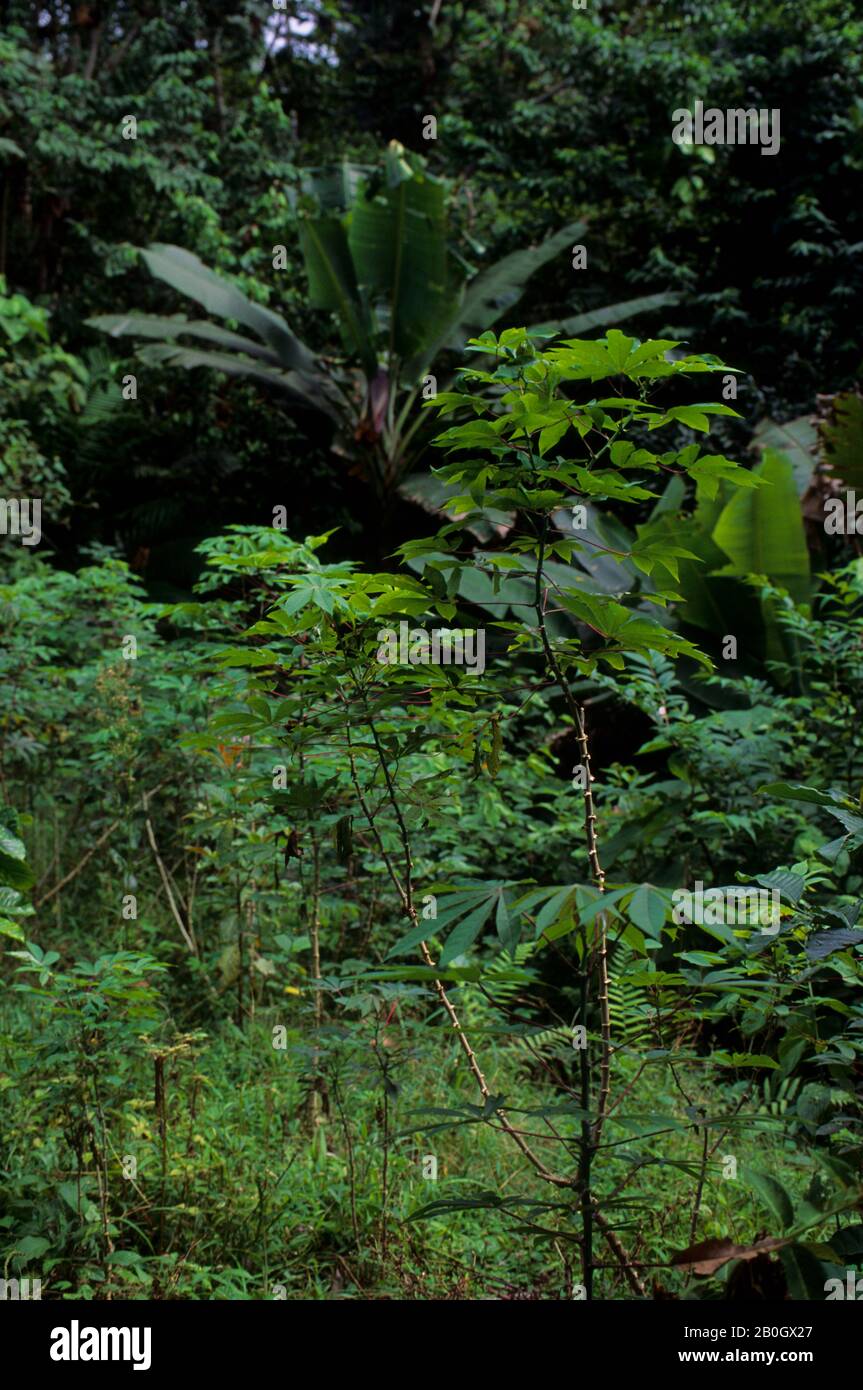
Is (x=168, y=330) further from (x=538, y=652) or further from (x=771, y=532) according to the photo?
(x=538, y=652)

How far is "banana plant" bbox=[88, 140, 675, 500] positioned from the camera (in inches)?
263

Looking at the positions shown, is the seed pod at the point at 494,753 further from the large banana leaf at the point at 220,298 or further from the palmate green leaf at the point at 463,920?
the large banana leaf at the point at 220,298

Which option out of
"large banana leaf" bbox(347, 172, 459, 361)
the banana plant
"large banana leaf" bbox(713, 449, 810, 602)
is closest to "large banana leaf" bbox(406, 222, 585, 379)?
the banana plant

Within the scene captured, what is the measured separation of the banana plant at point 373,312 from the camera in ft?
21.9

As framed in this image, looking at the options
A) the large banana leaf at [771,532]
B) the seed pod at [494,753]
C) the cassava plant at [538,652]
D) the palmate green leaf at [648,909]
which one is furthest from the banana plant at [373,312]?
the palmate green leaf at [648,909]

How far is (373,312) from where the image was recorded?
7.23 metres

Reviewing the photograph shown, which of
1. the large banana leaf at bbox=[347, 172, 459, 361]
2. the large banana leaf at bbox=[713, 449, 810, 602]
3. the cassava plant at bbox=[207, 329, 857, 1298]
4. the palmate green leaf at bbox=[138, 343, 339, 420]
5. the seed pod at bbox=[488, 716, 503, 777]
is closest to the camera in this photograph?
the cassava plant at bbox=[207, 329, 857, 1298]

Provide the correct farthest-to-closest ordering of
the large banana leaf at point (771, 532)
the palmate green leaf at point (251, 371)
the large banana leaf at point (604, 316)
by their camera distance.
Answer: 1. the large banana leaf at point (604, 316)
2. the palmate green leaf at point (251, 371)
3. the large banana leaf at point (771, 532)

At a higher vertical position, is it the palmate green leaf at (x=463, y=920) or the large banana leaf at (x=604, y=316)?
the large banana leaf at (x=604, y=316)

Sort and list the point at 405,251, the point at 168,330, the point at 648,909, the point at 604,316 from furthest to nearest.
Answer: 1. the point at 604,316
2. the point at 168,330
3. the point at 405,251
4. the point at 648,909

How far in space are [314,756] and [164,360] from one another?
16.4 feet

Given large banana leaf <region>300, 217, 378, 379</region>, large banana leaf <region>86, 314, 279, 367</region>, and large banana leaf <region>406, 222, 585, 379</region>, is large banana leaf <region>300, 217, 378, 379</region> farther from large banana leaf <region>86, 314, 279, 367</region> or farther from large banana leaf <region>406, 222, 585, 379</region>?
large banana leaf <region>86, 314, 279, 367</region>

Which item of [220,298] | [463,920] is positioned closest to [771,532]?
[220,298]
